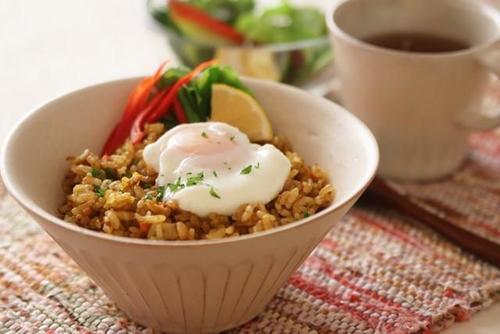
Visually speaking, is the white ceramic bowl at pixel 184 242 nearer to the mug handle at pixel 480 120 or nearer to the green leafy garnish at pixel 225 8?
the mug handle at pixel 480 120

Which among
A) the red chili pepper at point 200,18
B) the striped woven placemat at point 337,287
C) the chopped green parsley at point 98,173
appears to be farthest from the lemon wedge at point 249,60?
the chopped green parsley at point 98,173

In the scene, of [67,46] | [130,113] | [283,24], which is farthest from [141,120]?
[67,46]

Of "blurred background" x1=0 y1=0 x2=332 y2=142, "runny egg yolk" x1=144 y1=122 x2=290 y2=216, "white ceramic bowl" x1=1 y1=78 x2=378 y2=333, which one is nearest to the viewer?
"white ceramic bowl" x1=1 y1=78 x2=378 y2=333

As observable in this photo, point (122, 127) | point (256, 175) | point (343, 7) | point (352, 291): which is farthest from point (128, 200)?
point (343, 7)

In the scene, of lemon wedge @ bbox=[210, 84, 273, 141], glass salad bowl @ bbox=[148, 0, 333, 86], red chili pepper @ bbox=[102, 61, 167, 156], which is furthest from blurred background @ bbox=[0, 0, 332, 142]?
lemon wedge @ bbox=[210, 84, 273, 141]

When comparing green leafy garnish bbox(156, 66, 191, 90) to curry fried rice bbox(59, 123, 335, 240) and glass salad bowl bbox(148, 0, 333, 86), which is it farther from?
glass salad bowl bbox(148, 0, 333, 86)

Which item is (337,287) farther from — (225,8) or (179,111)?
(225,8)

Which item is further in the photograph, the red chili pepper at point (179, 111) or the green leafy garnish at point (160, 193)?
the red chili pepper at point (179, 111)
